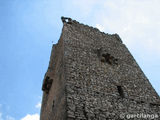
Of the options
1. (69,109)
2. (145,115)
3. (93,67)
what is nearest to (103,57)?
(93,67)

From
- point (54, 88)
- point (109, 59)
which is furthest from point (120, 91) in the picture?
point (54, 88)

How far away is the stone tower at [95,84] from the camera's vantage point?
6301 mm

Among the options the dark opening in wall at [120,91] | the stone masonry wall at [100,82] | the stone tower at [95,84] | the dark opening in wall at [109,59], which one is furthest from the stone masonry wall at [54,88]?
the dark opening in wall at [120,91]

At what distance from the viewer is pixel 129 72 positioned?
9.35 m

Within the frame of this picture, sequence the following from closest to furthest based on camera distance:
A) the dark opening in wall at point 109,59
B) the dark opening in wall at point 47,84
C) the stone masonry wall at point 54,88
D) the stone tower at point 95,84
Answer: the stone tower at point 95,84, the stone masonry wall at point 54,88, the dark opening in wall at point 109,59, the dark opening in wall at point 47,84

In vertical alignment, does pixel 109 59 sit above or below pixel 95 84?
above

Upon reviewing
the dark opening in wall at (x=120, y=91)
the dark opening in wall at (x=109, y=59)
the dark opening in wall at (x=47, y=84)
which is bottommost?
the dark opening in wall at (x=120, y=91)

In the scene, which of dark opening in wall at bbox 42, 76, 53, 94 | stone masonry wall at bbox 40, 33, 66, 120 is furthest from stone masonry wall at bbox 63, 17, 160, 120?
dark opening in wall at bbox 42, 76, 53, 94

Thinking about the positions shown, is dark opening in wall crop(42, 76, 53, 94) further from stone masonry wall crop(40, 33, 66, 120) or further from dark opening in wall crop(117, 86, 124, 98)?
dark opening in wall crop(117, 86, 124, 98)

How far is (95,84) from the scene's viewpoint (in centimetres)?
741

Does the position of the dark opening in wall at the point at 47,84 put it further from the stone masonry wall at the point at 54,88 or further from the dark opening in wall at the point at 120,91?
Answer: the dark opening in wall at the point at 120,91

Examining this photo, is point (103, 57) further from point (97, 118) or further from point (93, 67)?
point (97, 118)

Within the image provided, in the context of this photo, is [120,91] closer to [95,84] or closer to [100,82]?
[100,82]

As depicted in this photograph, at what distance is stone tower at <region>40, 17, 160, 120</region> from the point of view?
630 centimetres
